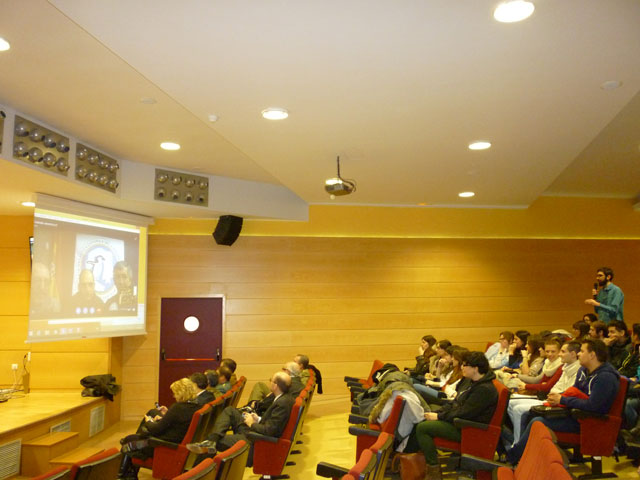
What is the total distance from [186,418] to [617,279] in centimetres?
802

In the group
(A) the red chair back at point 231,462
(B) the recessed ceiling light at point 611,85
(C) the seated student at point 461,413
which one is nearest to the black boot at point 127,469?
(A) the red chair back at point 231,462

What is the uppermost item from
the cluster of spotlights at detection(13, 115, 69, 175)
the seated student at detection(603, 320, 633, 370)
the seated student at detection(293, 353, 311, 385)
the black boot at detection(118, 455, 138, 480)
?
the cluster of spotlights at detection(13, 115, 69, 175)

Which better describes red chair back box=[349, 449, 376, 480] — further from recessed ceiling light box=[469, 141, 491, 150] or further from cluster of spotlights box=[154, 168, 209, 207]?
cluster of spotlights box=[154, 168, 209, 207]

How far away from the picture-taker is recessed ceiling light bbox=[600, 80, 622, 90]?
4105 mm

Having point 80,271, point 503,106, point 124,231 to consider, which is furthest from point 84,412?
point 503,106

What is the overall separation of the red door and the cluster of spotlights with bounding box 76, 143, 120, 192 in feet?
9.00

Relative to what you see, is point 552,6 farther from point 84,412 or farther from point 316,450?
point 84,412

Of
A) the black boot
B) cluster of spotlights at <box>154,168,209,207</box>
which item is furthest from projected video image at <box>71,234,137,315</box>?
the black boot

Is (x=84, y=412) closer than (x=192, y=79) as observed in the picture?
No

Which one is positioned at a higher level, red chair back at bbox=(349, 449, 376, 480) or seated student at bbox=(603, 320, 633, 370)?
seated student at bbox=(603, 320, 633, 370)

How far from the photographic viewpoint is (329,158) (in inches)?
243

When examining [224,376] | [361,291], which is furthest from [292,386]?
[361,291]

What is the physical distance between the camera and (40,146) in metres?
5.39

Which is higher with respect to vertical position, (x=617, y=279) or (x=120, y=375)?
(x=617, y=279)
